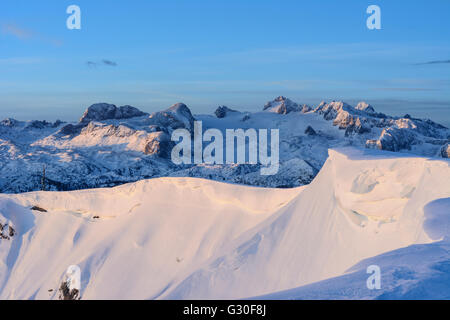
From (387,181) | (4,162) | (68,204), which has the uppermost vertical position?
(387,181)

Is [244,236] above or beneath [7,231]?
above

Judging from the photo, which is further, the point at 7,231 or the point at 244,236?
the point at 7,231

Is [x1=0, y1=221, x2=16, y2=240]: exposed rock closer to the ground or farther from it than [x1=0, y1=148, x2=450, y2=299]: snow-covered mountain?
closer to the ground

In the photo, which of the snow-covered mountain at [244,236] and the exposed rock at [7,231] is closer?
the snow-covered mountain at [244,236]

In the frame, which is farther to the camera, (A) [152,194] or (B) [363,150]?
(A) [152,194]

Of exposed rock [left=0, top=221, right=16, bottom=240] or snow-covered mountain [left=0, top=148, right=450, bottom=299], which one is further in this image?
exposed rock [left=0, top=221, right=16, bottom=240]

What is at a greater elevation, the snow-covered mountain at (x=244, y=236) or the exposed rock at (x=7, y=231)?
the snow-covered mountain at (x=244, y=236)
